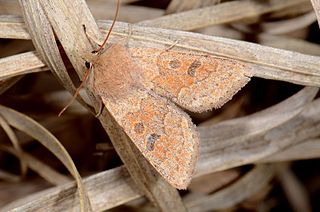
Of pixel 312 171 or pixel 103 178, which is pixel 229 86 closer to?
pixel 103 178

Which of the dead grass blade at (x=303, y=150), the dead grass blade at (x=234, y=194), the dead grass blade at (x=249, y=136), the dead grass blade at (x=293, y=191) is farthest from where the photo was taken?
the dead grass blade at (x=293, y=191)

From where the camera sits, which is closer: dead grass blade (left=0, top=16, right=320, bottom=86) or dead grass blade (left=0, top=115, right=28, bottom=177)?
dead grass blade (left=0, top=16, right=320, bottom=86)

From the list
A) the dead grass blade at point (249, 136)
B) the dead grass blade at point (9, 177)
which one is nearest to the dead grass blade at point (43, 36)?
the dead grass blade at point (249, 136)

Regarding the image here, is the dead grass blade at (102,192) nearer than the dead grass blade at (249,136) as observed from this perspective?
Yes

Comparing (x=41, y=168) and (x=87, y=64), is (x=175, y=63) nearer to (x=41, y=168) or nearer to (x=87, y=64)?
(x=87, y=64)

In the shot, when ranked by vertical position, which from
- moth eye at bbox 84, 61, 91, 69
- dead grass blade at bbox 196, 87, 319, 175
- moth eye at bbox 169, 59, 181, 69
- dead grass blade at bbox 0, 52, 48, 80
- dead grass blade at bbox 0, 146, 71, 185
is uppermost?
dead grass blade at bbox 0, 52, 48, 80

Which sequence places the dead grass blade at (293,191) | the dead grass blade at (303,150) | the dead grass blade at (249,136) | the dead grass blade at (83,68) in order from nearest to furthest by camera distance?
the dead grass blade at (83,68) < the dead grass blade at (249,136) < the dead grass blade at (303,150) < the dead grass blade at (293,191)

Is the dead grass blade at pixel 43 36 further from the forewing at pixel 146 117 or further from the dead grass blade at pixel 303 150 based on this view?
the dead grass blade at pixel 303 150

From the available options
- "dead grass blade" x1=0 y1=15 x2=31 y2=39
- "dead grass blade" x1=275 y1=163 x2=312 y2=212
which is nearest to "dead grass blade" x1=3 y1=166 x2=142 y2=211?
"dead grass blade" x1=0 y1=15 x2=31 y2=39

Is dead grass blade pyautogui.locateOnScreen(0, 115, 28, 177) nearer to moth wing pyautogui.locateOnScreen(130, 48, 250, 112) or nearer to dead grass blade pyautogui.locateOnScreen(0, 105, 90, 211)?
dead grass blade pyautogui.locateOnScreen(0, 105, 90, 211)
